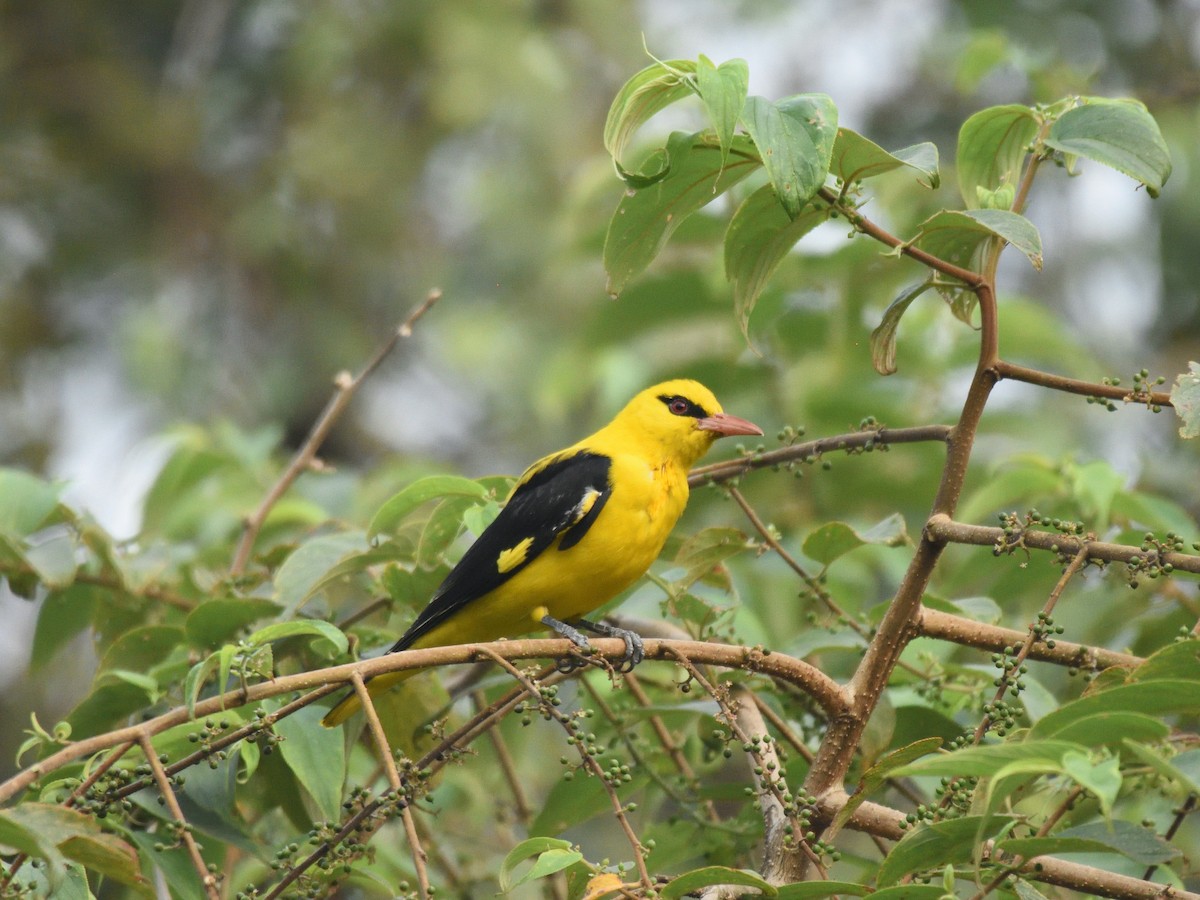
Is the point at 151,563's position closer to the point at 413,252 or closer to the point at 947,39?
the point at 413,252

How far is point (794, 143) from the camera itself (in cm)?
201

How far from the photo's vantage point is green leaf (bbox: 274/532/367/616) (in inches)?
112

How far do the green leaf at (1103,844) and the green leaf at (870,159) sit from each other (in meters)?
0.98

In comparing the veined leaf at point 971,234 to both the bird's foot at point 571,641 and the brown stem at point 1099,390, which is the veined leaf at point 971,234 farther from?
the bird's foot at point 571,641

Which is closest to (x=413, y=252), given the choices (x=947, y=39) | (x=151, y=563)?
(x=947, y=39)

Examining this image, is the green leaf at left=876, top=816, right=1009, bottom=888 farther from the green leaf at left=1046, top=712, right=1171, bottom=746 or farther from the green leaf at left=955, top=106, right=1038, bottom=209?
the green leaf at left=955, top=106, right=1038, bottom=209

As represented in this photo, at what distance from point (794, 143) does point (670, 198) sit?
33cm

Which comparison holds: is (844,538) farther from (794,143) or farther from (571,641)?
(794,143)

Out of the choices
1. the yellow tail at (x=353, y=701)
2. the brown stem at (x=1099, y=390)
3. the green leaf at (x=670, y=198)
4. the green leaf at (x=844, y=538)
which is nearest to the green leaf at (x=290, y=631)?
the yellow tail at (x=353, y=701)

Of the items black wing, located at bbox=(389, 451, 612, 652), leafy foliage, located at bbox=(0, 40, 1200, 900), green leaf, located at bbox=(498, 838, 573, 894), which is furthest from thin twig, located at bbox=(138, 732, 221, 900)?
black wing, located at bbox=(389, 451, 612, 652)

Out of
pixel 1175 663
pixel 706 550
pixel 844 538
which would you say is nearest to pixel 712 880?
pixel 1175 663

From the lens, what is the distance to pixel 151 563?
3.41m

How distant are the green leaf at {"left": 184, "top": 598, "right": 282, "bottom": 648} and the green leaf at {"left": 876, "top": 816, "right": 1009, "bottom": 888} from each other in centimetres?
150

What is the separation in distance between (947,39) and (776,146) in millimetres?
6868
